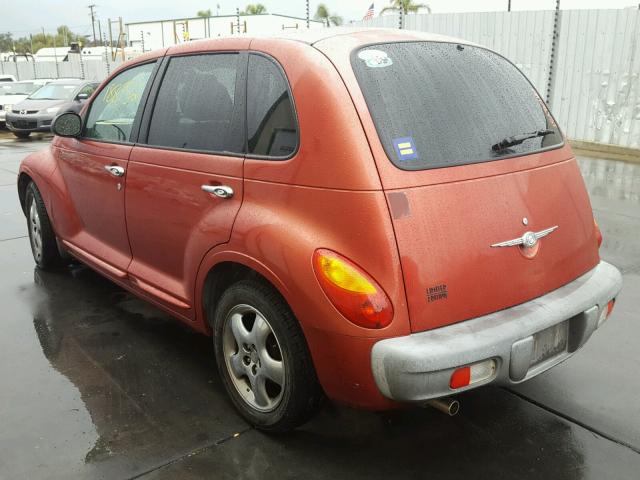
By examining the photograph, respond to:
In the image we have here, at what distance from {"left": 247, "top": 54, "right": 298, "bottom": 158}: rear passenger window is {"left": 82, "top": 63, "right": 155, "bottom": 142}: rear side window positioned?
107 cm

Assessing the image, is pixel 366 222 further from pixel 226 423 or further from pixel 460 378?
pixel 226 423

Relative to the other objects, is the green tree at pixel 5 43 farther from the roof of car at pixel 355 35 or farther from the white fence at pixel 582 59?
the roof of car at pixel 355 35

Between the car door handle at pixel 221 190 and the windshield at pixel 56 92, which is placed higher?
the car door handle at pixel 221 190

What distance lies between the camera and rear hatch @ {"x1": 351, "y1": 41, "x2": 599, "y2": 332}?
2.37 metres

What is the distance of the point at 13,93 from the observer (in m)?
A: 19.5

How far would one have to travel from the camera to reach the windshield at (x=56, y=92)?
17.2 m

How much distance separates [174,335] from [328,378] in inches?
69.5

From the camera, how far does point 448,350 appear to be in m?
2.26

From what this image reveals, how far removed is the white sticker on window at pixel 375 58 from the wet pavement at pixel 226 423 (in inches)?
65.1

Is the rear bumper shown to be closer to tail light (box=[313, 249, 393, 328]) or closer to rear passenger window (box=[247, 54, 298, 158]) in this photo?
tail light (box=[313, 249, 393, 328])

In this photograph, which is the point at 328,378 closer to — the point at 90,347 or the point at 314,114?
the point at 314,114

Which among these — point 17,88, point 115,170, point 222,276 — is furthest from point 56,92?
point 222,276

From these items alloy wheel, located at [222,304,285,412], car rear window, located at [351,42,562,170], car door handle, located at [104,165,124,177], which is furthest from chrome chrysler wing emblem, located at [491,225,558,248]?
car door handle, located at [104,165,124,177]

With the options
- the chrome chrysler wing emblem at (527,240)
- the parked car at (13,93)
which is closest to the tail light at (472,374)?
the chrome chrysler wing emblem at (527,240)
